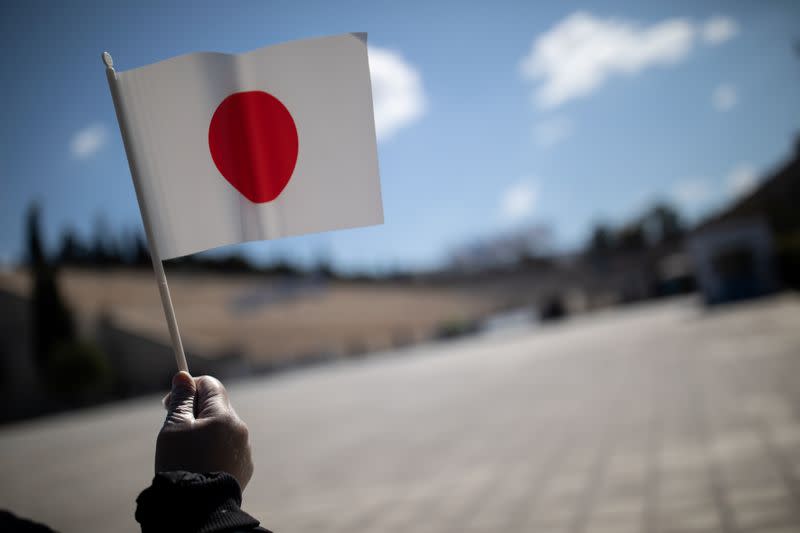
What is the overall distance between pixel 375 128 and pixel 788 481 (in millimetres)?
5036

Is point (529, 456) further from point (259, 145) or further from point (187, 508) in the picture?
point (187, 508)

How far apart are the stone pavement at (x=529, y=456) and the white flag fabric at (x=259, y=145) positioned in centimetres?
221

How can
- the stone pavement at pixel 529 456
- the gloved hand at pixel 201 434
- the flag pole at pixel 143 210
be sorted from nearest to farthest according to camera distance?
the gloved hand at pixel 201 434 → the flag pole at pixel 143 210 → the stone pavement at pixel 529 456

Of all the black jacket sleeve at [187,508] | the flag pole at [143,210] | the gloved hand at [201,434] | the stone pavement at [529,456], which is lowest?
the stone pavement at [529,456]

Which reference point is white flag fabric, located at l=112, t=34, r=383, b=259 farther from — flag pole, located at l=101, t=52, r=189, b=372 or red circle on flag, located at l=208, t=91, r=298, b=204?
flag pole, located at l=101, t=52, r=189, b=372

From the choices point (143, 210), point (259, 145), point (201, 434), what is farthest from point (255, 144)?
point (201, 434)

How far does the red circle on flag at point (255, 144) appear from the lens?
2.11m

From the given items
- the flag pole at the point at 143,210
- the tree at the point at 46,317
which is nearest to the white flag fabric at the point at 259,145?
the flag pole at the point at 143,210

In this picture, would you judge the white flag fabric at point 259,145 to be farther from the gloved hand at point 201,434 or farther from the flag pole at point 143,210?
the gloved hand at point 201,434

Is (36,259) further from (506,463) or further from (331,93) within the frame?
(331,93)

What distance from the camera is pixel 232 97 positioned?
2.10 m

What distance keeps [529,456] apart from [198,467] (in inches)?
241

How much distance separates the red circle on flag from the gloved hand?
89cm

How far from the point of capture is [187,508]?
1.24 m
